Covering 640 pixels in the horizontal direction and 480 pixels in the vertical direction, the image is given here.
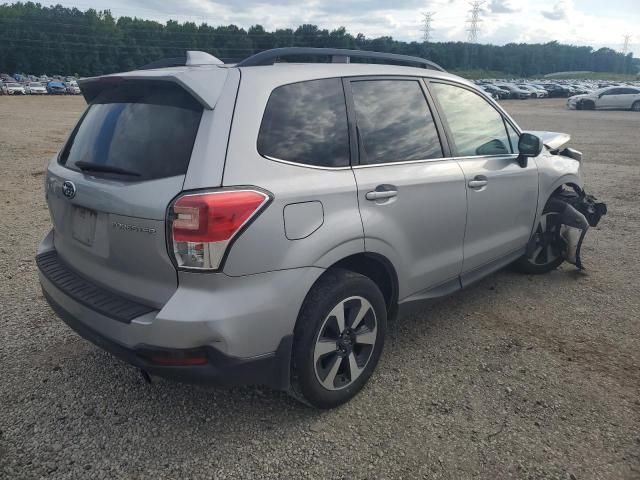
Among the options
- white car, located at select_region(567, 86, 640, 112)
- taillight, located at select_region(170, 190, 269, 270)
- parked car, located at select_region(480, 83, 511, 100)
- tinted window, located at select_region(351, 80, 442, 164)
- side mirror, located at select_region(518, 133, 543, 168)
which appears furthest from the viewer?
parked car, located at select_region(480, 83, 511, 100)

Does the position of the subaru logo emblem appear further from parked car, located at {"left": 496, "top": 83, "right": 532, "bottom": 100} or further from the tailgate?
parked car, located at {"left": 496, "top": 83, "right": 532, "bottom": 100}

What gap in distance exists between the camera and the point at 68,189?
265 cm

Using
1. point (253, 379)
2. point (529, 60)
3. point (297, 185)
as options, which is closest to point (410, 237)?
point (297, 185)

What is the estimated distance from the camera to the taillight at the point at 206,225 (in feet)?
7.07

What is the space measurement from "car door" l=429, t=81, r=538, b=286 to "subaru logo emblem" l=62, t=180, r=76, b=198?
7.41ft

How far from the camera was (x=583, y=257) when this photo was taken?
17.3 ft

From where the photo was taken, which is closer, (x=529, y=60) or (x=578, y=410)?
(x=578, y=410)

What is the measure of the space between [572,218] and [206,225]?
359 centimetres

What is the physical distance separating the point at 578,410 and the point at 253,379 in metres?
1.79

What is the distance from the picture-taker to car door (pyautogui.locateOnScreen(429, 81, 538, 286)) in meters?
3.48

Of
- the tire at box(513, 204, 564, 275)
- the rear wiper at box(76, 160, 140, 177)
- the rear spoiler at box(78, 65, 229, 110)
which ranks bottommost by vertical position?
the tire at box(513, 204, 564, 275)

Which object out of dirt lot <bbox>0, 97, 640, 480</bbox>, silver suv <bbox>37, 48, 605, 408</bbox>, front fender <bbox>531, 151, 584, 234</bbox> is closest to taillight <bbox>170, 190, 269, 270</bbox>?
silver suv <bbox>37, 48, 605, 408</bbox>

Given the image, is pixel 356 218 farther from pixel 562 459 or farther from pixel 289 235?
pixel 562 459

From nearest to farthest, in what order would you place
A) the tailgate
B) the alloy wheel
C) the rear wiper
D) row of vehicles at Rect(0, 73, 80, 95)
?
the tailgate < the rear wiper < the alloy wheel < row of vehicles at Rect(0, 73, 80, 95)
